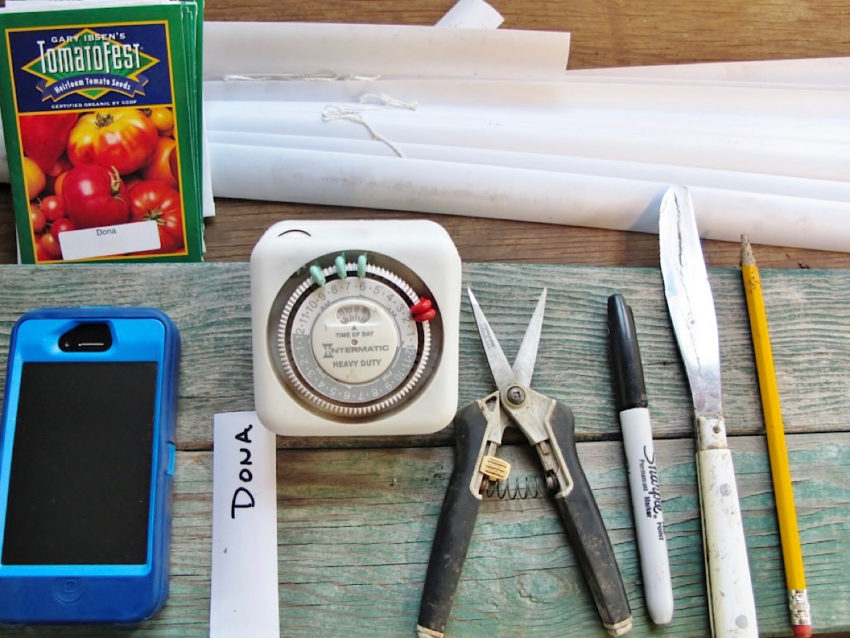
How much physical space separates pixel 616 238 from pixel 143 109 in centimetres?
42

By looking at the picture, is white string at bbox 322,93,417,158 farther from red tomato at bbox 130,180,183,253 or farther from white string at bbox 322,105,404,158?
red tomato at bbox 130,180,183,253

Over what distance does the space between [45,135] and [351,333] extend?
330 mm

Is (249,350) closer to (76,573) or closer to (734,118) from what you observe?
(76,573)

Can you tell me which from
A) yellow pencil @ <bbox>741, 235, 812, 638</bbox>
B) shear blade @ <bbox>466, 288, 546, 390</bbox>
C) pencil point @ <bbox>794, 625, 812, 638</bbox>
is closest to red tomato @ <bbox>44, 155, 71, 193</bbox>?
shear blade @ <bbox>466, 288, 546, 390</bbox>

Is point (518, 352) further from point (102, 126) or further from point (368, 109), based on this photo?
point (102, 126)

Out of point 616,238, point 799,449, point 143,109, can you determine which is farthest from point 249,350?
point 799,449

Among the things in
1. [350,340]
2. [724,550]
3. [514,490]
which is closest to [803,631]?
[724,550]

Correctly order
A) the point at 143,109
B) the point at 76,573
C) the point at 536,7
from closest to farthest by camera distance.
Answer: the point at 76,573 → the point at 143,109 → the point at 536,7

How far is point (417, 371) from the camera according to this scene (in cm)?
52

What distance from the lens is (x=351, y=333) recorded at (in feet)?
1.66

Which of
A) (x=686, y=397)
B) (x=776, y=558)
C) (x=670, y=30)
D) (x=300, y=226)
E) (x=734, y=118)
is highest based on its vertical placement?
(x=670, y=30)

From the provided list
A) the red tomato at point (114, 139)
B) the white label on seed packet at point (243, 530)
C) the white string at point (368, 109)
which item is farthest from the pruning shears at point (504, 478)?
the red tomato at point (114, 139)

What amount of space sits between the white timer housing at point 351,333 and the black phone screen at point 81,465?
4.1 inches

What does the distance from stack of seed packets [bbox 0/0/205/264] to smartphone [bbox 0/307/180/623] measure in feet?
0.32
